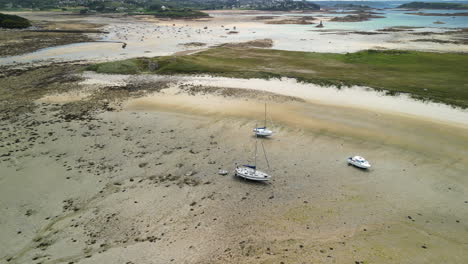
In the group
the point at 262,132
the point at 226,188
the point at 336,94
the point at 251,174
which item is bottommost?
the point at 226,188

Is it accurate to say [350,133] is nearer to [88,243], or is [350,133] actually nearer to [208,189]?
[208,189]

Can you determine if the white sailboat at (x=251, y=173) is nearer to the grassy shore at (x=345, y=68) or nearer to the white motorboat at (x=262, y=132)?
the white motorboat at (x=262, y=132)

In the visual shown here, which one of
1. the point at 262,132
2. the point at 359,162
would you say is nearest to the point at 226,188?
the point at 262,132

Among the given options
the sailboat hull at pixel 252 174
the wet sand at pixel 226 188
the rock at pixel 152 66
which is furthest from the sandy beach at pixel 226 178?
the rock at pixel 152 66

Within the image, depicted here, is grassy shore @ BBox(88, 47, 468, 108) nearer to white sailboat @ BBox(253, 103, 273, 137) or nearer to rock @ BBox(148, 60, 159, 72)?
rock @ BBox(148, 60, 159, 72)

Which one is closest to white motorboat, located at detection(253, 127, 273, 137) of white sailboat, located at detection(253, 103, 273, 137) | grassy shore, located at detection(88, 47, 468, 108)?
white sailboat, located at detection(253, 103, 273, 137)

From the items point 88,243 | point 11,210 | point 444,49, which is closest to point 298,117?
point 88,243

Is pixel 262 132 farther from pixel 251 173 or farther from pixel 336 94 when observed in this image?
pixel 336 94

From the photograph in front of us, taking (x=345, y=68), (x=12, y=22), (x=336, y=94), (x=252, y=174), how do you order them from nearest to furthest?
(x=252, y=174)
(x=336, y=94)
(x=345, y=68)
(x=12, y=22)
